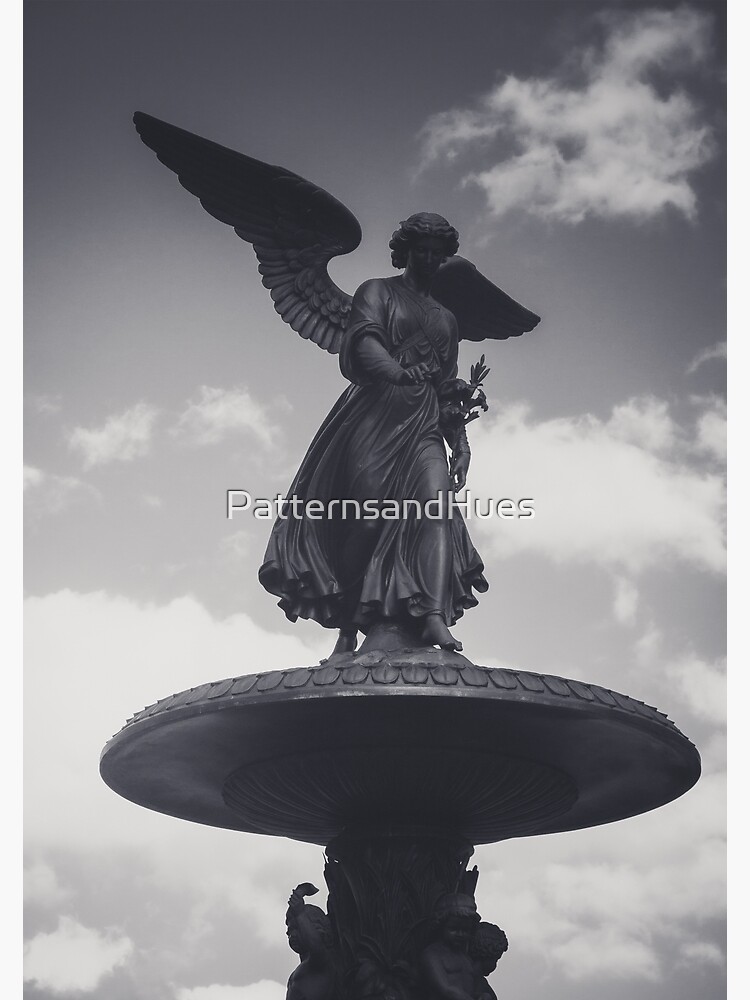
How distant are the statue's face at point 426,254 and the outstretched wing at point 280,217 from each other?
22.9 inches

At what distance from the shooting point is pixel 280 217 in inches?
427

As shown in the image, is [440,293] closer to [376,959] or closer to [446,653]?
[446,653]

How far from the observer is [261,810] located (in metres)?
9.79

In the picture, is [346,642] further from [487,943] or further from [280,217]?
[280,217]

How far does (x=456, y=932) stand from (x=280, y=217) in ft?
16.9

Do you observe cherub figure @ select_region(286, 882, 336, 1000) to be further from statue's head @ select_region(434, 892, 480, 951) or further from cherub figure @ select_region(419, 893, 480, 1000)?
statue's head @ select_region(434, 892, 480, 951)

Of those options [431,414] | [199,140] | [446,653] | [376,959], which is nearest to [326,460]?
[431,414]

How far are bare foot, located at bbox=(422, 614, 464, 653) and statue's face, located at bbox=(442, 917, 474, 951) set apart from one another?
162 cm

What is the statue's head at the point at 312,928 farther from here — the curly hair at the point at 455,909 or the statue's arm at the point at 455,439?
the statue's arm at the point at 455,439

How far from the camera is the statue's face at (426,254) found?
10375 mm

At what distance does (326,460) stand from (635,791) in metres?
3.01

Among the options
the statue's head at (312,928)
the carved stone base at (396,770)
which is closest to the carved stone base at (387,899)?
the carved stone base at (396,770)

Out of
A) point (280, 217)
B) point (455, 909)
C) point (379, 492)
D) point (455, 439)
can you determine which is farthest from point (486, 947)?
point (280, 217)

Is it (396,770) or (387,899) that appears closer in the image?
(396,770)
